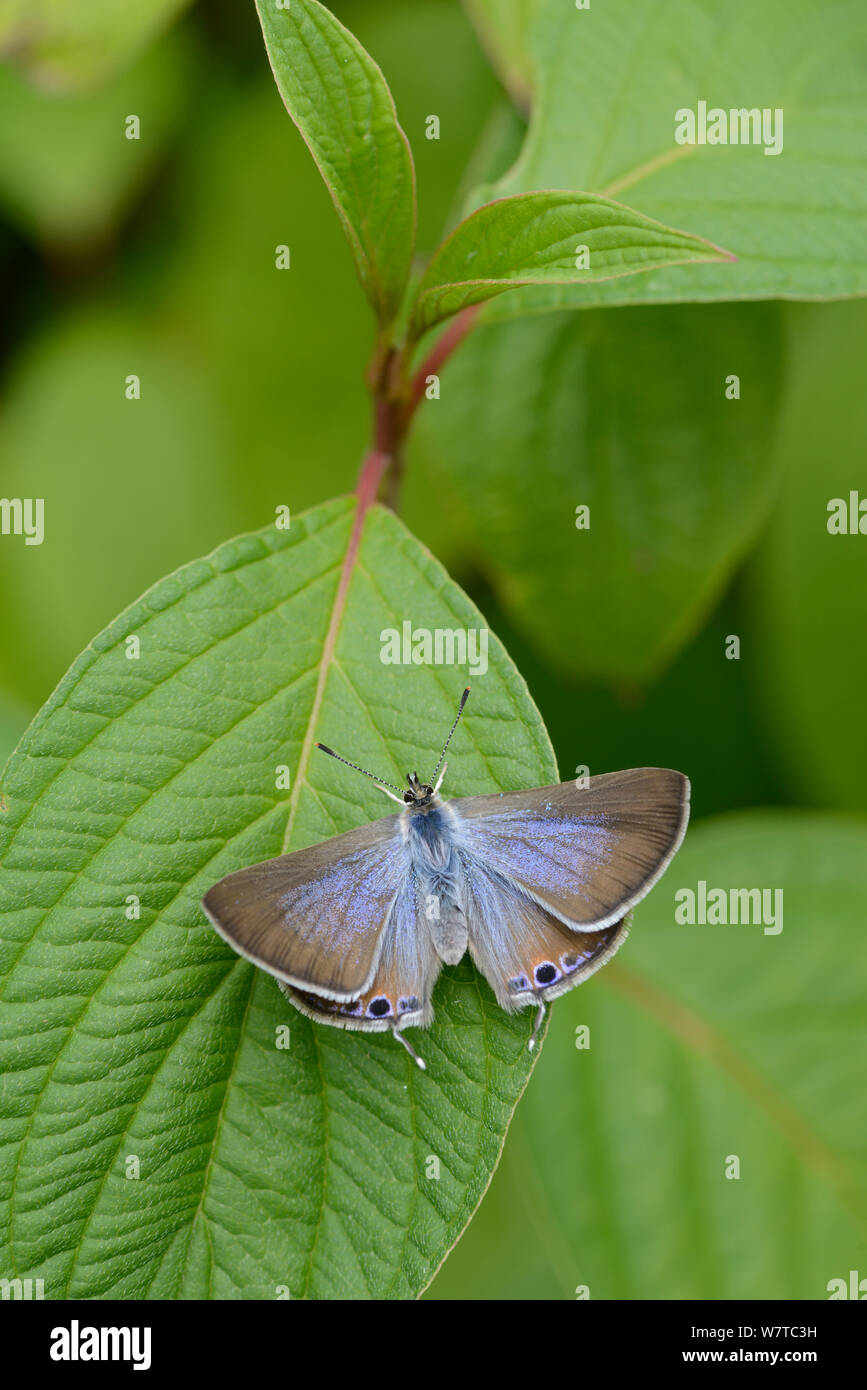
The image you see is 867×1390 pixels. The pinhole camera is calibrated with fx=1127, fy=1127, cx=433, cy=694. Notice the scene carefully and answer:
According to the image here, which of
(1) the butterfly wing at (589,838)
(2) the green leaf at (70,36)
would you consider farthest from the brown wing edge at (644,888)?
(2) the green leaf at (70,36)

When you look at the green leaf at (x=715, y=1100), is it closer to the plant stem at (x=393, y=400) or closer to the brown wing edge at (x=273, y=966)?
the brown wing edge at (x=273, y=966)

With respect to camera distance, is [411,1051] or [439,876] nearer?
[411,1051]

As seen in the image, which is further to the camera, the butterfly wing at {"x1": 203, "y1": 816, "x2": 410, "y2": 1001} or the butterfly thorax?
the butterfly thorax

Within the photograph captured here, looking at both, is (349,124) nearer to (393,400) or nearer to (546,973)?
(393,400)

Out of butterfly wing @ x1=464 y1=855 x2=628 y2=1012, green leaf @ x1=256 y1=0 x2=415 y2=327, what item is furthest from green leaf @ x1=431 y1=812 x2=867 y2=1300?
green leaf @ x1=256 y1=0 x2=415 y2=327

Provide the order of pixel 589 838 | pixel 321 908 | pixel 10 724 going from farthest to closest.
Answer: pixel 10 724, pixel 589 838, pixel 321 908

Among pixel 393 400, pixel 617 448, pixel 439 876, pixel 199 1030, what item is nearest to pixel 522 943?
pixel 439 876

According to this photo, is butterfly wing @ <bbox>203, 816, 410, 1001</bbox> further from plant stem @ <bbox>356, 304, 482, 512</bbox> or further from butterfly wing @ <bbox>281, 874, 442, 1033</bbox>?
plant stem @ <bbox>356, 304, 482, 512</bbox>
